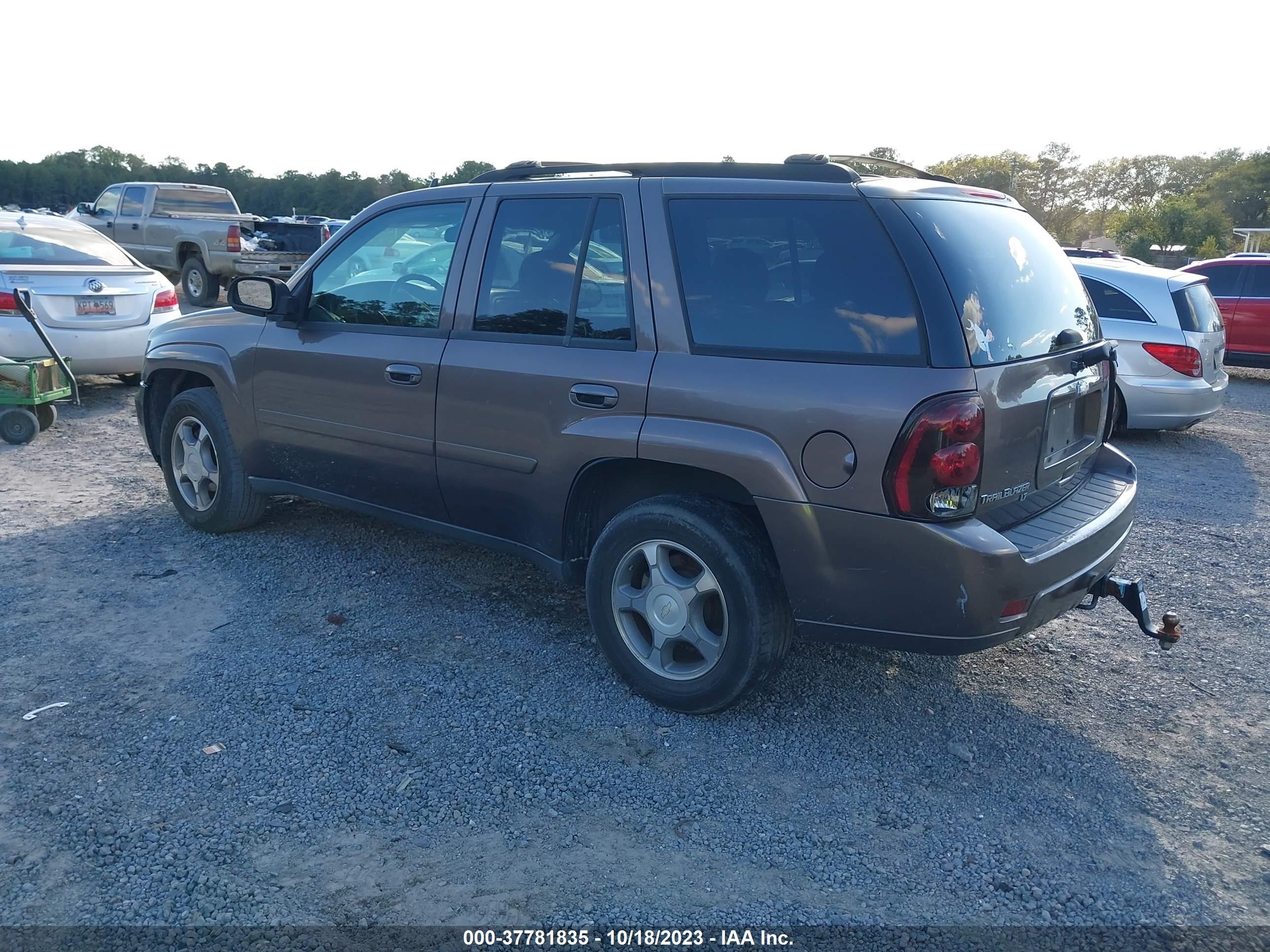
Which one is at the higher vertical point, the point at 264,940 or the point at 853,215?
the point at 853,215

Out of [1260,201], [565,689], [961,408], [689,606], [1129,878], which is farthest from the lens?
[1260,201]

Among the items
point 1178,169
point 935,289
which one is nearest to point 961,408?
point 935,289

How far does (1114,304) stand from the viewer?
8.83 meters

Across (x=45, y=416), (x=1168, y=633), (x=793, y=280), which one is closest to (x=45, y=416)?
(x=45, y=416)

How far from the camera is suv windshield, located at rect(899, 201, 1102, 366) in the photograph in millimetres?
3248

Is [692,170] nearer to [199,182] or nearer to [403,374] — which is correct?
[403,374]

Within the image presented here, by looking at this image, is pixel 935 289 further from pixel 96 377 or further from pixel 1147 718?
pixel 96 377

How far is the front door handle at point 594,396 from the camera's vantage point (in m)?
3.74

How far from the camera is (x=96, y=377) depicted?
34.9 ft

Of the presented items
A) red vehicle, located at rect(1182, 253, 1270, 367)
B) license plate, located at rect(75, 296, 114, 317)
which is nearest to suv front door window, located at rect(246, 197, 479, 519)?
license plate, located at rect(75, 296, 114, 317)

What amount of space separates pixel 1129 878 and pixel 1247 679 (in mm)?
1736

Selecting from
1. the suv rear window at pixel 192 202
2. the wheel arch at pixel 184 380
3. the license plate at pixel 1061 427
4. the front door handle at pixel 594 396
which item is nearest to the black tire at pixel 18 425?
the wheel arch at pixel 184 380

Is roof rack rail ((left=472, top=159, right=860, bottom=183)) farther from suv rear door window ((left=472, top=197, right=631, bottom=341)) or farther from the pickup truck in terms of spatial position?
the pickup truck

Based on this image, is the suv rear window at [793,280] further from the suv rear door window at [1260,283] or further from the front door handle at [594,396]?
the suv rear door window at [1260,283]
